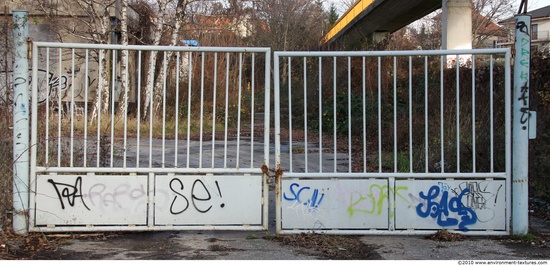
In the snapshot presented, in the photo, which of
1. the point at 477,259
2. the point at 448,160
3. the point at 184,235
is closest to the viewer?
the point at 477,259

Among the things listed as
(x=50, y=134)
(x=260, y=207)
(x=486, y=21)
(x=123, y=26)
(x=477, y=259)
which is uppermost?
(x=486, y=21)

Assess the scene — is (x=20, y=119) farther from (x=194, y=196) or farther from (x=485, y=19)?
(x=485, y=19)

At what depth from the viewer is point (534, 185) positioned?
753 centimetres

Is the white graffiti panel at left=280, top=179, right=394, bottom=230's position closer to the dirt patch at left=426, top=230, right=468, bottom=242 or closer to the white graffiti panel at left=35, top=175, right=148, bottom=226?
the dirt patch at left=426, top=230, right=468, bottom=242

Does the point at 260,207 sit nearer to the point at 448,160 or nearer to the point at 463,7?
the point at 448,160

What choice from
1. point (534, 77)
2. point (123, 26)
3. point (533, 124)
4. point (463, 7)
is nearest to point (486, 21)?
point (463, 7)

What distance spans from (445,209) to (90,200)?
393 centimetres

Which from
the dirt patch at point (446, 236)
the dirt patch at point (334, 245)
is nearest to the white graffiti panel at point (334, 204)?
the dirt patch at point (334, 245)

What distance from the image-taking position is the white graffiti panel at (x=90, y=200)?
5.57 meters

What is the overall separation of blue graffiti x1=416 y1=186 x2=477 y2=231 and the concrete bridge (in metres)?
14.5

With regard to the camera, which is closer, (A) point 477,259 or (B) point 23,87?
(A) point 477,259

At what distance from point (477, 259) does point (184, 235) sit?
318cm

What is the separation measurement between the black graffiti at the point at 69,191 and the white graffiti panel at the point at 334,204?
7.28ft

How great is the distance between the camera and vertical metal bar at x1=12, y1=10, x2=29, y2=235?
5477 mm
